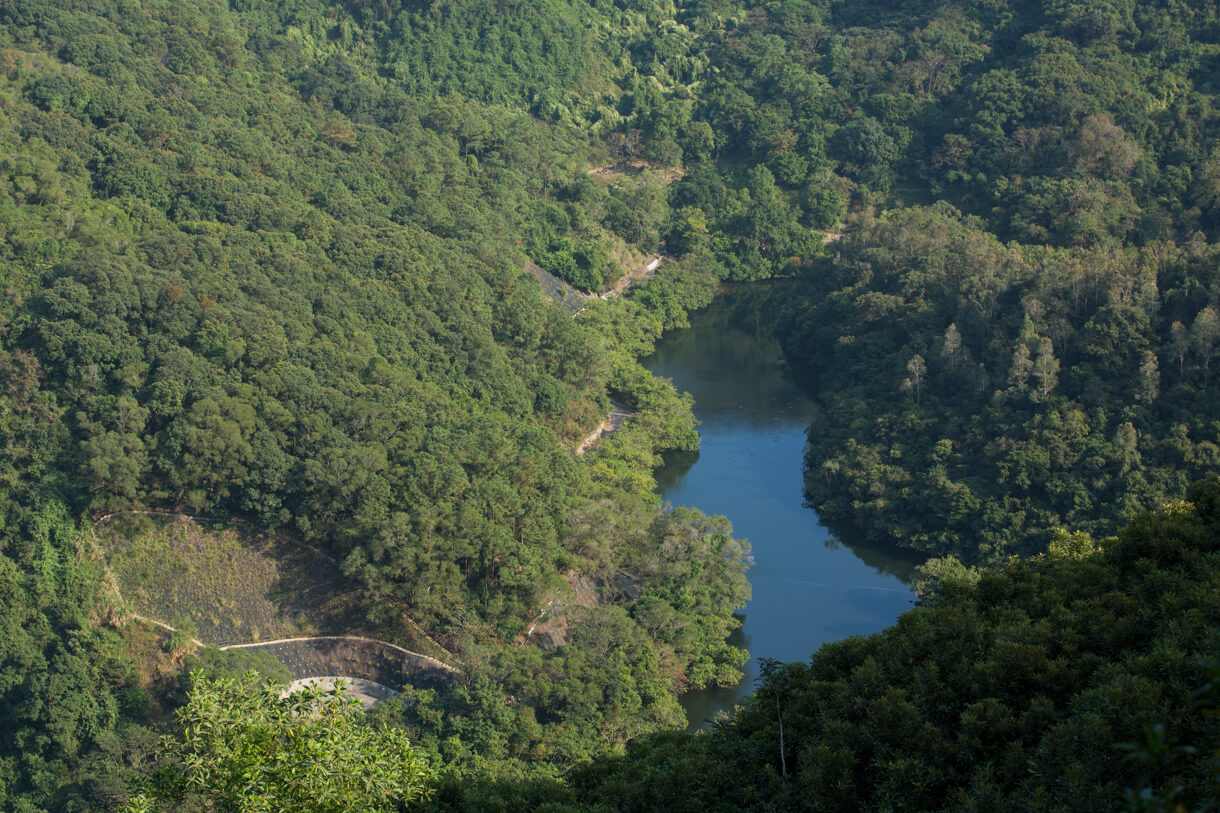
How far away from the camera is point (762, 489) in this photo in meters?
40.5

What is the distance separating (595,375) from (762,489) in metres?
8.10

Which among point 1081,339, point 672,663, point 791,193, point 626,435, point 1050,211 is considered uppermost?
point 791,193

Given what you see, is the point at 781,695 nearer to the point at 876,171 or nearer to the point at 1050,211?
the point at 1050,211

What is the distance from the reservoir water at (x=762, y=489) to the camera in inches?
1271

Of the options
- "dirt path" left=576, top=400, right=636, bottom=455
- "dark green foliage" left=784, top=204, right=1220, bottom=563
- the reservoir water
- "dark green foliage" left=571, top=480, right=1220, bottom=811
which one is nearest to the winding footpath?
the reservoir water

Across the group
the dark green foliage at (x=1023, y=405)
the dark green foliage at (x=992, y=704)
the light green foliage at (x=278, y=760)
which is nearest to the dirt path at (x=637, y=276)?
the dark green foliage at (x=1023, y=405)

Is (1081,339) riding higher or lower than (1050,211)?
lower

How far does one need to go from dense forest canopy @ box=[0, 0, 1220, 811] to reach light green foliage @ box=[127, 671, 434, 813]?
292mm

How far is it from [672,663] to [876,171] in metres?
40.0

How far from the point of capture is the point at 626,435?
136 feet

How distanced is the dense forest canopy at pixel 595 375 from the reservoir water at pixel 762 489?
1106mm

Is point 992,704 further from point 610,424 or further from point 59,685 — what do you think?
point 610,424

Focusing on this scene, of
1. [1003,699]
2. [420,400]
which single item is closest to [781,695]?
[1003,699]

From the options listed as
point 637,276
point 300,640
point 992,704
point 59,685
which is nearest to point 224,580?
point 300,640
